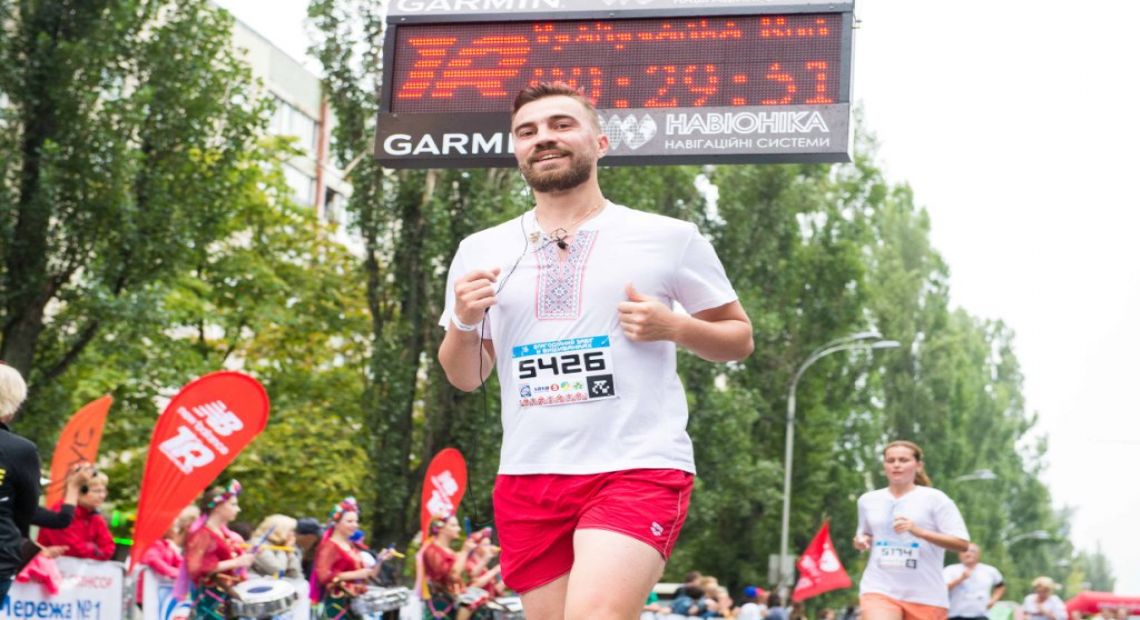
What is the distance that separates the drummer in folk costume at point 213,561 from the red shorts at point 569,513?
7927 mm

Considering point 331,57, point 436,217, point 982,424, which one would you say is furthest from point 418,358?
point 982,424

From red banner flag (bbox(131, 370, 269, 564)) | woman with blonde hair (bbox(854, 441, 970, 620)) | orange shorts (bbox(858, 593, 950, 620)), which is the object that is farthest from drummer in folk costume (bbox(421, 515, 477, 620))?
orange shorts (bbox(858, 593, 950, 620))

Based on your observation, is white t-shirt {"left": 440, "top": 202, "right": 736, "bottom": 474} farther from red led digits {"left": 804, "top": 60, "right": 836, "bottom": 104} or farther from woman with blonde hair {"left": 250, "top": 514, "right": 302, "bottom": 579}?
woman with blonde hair {"left": 250, "top": 514, "right": 302, "bottom": 579}

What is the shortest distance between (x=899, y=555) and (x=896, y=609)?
1.03 ft

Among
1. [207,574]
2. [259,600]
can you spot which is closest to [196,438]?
[207,574]

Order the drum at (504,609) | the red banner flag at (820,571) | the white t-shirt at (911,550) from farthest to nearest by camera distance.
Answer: the red banner flag at (820,571) → the drum at (504,609) → the white t-shirt at (911,550)

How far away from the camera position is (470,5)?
9.70 metres

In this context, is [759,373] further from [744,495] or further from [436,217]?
[436,217]

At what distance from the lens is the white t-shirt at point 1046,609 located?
2289cm

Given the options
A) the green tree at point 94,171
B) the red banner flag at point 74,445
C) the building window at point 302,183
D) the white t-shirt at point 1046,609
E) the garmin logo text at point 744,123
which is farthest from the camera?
the building window at point 302,183

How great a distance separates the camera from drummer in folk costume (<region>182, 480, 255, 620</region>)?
1202 cm

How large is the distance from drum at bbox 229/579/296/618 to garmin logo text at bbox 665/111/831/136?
Result: 16.3ft

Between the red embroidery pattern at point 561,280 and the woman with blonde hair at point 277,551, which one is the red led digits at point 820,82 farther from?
the woman with blonde hair at point 277,551

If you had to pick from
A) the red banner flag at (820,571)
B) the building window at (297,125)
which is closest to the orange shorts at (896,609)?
the red banner flag at (820,571)
